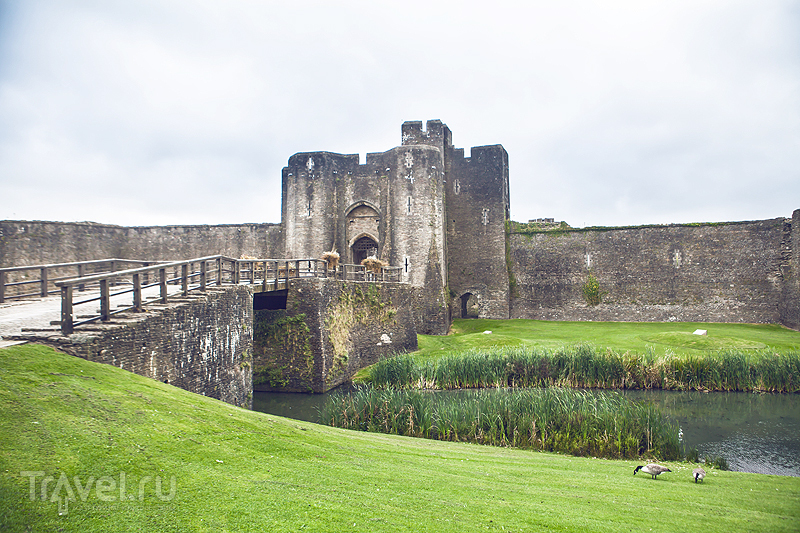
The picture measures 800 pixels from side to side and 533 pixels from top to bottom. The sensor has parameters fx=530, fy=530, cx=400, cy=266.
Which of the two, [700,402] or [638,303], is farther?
[638,303]

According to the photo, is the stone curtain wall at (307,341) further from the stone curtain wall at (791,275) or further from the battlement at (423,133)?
the stone curtain wall at (791,275)

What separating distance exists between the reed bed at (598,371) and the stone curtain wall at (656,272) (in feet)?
36.1

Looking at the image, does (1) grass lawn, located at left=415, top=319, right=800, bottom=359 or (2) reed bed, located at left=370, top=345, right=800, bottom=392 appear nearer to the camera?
(2) reed bed, located at left=370, top=345, right=800, bottom=392

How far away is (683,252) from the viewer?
2812cm

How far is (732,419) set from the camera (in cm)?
1337

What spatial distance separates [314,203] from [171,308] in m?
18.7

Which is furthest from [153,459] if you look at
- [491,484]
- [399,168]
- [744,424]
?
Result: [399,168]

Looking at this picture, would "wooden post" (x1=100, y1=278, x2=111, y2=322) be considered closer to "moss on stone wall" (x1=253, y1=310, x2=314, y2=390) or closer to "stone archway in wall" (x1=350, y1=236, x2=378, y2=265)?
"moss on stone wall" (x1=253, y1=310, x2=314, y2=390)

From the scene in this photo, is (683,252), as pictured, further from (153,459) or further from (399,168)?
(153,459)

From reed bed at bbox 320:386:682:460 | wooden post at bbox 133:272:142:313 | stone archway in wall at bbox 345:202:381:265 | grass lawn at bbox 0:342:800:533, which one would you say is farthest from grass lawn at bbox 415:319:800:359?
grass lawn at bbox 0:342:800:533

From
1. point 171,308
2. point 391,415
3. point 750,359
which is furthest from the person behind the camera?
point 750,359

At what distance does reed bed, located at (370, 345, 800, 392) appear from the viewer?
16203mm

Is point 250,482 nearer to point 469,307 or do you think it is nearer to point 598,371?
point 598,371

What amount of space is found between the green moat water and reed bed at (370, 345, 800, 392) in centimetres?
49
